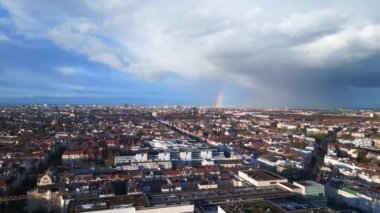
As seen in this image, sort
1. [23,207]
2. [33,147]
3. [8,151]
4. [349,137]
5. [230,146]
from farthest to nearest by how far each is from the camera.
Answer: [349,137] → [230,146] → [33,147] → [8,151] → [23,207]

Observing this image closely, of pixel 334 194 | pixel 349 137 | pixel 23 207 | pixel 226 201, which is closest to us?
pixel 226 201

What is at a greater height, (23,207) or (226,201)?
(226,201)

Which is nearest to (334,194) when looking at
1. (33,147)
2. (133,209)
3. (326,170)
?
(326,170)

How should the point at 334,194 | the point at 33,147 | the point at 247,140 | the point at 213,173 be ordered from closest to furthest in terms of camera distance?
the point at 334,194 < the point at 213,173 < the point at 33,147 < the point at 247,140

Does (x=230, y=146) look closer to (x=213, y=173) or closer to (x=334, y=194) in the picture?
(x=213, y=173)

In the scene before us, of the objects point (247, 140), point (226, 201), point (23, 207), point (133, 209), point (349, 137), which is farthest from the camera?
point (349, 137)

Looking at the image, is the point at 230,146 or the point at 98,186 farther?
the point at 230,146

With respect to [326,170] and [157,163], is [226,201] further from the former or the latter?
[326,170]

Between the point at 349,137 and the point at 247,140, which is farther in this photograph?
the point at 349,137

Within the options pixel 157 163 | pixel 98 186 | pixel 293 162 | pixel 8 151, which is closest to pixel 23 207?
pixel 98 186
